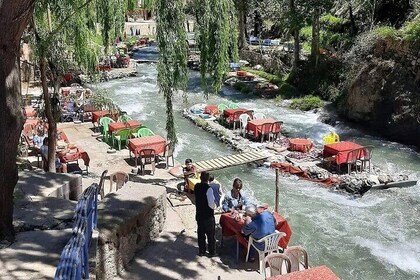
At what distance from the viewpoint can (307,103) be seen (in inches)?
944

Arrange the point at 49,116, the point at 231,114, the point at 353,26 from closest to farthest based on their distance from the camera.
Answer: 1. the point at 49,116
2. the point at 231,114
3. the point at 353,26

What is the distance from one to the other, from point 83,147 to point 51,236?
32.7 ft

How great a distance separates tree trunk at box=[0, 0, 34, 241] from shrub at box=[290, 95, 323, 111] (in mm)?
18981

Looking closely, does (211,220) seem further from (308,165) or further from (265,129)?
(265,129)

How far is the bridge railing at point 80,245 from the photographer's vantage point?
4.54 meters

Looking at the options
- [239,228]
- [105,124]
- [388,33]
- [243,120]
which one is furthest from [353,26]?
[239,228]

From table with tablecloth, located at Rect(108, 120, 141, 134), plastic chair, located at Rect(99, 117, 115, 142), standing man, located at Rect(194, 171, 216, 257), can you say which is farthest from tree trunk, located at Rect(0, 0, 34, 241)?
plastic chair, located at Rect(99, 117, 115, 142)

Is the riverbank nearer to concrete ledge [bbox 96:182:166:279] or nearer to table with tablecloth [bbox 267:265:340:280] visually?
concrete ledge [bbox 96:182:166:279]

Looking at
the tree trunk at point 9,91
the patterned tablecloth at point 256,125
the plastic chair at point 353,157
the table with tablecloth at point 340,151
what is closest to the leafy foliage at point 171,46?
the tree trunk at point 9,91

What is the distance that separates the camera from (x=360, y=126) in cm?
2097

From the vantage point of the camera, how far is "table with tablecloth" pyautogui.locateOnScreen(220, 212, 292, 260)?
791 cm

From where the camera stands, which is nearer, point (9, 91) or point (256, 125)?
point (9, 91)

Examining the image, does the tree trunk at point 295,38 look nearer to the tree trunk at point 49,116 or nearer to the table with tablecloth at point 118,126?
the table with tablecloth at point 118,126

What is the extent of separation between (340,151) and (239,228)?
7449 mm
